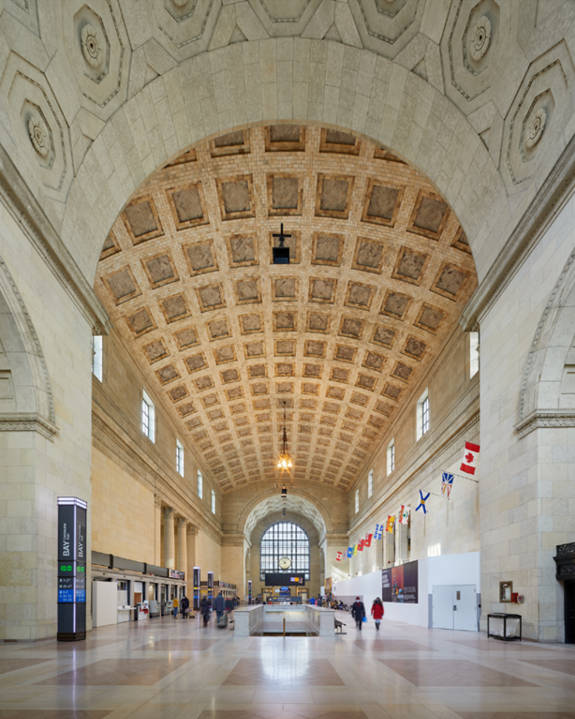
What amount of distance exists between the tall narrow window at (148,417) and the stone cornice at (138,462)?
3.76ft

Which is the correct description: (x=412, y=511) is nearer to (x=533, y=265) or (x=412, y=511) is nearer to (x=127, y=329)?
(x=127, y=329)

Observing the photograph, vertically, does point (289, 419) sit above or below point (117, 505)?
above

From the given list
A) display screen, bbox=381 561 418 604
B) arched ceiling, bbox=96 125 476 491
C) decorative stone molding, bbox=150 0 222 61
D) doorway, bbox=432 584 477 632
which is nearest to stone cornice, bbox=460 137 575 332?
arched ceiling, bbox=96 125 476 491

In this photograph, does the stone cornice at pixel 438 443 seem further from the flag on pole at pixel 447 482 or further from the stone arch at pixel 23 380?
the stone arch at pixel 23 380

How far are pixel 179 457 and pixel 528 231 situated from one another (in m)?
27.8

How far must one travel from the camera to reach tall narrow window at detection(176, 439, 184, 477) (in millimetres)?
36656

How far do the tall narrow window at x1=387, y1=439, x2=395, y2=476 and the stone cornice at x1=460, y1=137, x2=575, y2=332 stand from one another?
1967 centimetres

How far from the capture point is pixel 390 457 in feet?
121

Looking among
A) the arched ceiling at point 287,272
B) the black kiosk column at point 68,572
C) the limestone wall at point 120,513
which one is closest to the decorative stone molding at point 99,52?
the arched ceiling at point 287,272

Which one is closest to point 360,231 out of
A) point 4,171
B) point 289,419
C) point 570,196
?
point 570,196

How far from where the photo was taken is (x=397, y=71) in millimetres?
15406

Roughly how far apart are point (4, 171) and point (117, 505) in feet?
53.3

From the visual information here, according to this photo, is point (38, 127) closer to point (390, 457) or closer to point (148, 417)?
point (148, 417)

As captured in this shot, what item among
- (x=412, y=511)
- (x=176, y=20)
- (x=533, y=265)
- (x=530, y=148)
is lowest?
(x=412, y=511)
